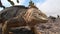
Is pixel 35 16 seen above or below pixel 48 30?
above

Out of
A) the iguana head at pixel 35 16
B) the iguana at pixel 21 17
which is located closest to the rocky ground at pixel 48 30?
the iguana at pixel 21 17

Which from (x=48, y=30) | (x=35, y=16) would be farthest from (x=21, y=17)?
(x=48, y=30)

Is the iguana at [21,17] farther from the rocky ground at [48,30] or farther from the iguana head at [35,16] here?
the rocky ground at [48,30]

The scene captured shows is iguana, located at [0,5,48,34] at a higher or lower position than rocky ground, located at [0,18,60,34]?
higher

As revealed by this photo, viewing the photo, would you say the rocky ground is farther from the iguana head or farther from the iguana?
the iguana head

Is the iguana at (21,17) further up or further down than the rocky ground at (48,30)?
further up

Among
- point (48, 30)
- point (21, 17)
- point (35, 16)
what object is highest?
point (35, 16)

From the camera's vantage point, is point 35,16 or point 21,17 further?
point 21,17

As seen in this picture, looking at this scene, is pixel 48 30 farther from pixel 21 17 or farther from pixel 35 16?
pixel 35 16

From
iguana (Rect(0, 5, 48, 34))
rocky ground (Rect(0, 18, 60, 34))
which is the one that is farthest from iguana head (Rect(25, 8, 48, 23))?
rocky ground (Rect(0, 18, 60, 34))

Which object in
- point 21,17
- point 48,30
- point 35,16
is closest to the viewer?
point 35,16

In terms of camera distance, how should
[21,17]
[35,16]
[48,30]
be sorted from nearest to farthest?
[35,16]
[21,17]
[48,30]

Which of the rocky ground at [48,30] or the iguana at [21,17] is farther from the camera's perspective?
the rocky ground at [48,30]

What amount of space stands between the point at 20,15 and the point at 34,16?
2.09ft
